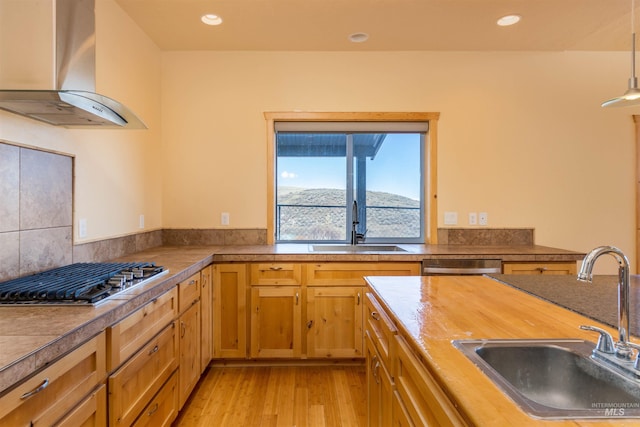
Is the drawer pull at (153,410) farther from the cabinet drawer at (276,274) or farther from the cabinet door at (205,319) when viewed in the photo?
the cabinet drawer at (276,274)

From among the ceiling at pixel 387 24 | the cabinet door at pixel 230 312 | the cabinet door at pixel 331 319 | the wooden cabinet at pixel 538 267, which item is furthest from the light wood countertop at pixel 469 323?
the ceiling at pixel 387 24

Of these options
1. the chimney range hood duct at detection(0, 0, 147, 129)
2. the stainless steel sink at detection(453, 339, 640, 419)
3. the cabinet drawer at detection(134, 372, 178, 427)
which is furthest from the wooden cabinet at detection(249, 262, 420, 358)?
the stainless steel sink at detection(453, 339, 640, 419)

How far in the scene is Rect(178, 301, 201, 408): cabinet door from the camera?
2021mm

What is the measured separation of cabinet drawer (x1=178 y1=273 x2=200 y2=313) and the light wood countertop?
110cm

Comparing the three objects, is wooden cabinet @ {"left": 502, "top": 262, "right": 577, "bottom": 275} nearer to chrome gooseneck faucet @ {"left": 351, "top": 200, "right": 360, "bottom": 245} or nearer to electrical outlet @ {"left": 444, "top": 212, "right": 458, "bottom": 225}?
electrical outlet @ {"left": 444, "top": 212, "right": 458, "bottom": 225}

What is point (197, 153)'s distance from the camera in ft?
10.5

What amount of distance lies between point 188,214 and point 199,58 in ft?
4.68

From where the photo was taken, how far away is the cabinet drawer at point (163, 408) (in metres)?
1.56

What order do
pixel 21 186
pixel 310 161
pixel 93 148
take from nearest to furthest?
1. pixel 21 186
2. pixel 93 148
3. pixel 310 161

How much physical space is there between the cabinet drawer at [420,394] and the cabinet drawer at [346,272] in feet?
4.90

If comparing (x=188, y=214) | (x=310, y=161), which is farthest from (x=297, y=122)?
(x=188, y=214)

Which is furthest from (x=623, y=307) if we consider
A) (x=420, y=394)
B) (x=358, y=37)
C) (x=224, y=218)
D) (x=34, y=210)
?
(x=224, y=218)

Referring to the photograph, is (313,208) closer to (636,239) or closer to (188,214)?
(188,214)

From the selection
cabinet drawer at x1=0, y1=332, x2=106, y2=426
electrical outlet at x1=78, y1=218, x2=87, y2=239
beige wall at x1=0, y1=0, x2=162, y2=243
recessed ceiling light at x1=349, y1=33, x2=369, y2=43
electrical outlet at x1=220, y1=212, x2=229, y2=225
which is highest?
recessed ceiling light at x1=349, y1=33, x2=369, y2=43
